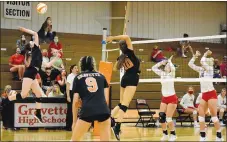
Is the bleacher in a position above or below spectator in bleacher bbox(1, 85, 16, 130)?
above

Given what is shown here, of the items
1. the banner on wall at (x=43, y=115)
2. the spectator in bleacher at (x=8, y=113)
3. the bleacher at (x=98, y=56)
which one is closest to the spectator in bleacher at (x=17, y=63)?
the bleacher at (x=98, y=56)

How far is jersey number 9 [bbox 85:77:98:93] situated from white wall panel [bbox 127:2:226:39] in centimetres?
1801

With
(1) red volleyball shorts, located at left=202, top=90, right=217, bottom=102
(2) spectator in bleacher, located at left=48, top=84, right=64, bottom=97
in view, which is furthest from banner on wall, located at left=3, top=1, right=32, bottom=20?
(1) red volleyball shorts, located at left=202, top=90, right=217, bottom=102

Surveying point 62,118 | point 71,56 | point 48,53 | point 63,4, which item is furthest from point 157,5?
point 62,118

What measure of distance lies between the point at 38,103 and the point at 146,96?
1066 centimetres

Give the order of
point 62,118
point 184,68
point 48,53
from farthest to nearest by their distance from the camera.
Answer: point 184,68 → point 48,53 → point 62,118

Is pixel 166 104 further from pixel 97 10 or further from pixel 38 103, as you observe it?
pixel 97 10

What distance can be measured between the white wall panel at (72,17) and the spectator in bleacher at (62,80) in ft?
19.0

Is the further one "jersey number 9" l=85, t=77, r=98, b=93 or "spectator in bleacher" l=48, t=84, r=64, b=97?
"spectator in bleacher" l=48, t=84, r=64, b=97

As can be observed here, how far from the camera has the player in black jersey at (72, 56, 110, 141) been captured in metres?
7.00

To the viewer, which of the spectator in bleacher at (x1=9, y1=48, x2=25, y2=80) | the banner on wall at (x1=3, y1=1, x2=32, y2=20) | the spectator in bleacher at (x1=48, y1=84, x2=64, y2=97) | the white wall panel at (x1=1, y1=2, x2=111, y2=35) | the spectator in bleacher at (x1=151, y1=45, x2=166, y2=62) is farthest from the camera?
the white wall panel at (x1=1, y1=2, x2=111, y2=35)

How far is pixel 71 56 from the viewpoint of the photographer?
2084 centimetres

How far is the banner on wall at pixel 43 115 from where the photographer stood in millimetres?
14500

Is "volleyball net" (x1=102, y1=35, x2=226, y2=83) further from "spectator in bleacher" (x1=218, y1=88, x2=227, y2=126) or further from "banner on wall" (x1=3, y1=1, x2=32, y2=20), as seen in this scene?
"banner on wall" (x1=3, y1=1, x2=32, y2=20)
